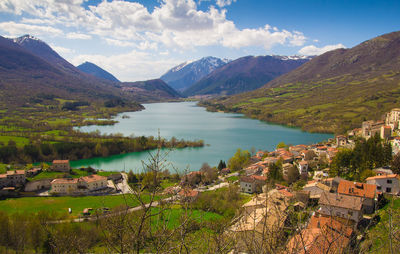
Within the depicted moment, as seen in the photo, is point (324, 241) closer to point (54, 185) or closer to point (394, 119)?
point (54, 185)

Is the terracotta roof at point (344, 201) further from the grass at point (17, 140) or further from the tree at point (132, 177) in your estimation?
the grass at point (17, 140)

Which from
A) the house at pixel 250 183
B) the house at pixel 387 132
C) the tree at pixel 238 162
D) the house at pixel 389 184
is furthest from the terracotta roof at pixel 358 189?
the house at pixel 387 132

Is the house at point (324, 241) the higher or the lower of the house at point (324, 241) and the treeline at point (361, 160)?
the higher

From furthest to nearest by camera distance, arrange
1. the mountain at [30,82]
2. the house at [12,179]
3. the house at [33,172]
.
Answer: the mountain at [30,82] < the house at [33,172] < the house at [12,179]

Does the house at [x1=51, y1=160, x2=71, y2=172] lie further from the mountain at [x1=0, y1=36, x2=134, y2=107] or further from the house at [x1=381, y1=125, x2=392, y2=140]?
the mountain at [x1=0, y1=36, x2=134, y2=107]

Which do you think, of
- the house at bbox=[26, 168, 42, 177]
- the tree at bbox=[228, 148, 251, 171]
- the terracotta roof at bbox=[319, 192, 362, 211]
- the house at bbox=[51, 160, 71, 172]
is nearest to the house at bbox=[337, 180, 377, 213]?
the terracotta roof at bbox=[319, 192, 362, 211]
